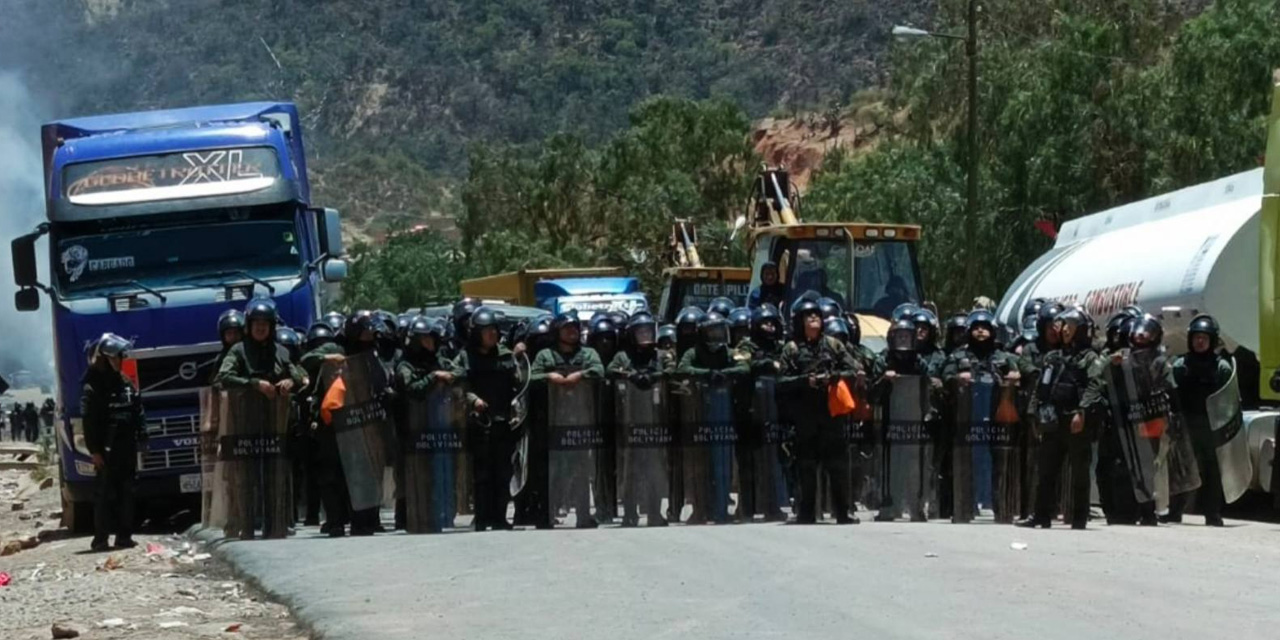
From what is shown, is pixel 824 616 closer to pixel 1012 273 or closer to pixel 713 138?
pixel 1012 273

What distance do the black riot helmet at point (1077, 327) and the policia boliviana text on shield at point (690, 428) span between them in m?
0.03

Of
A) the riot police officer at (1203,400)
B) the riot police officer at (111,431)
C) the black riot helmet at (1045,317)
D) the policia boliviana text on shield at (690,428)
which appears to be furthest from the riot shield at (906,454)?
the riot police officer at (111,431)

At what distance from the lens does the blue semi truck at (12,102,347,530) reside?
19.9 m

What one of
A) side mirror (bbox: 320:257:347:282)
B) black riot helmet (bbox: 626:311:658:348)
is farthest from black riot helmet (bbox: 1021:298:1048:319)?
side mirror (bbox: 320:257:347:282)

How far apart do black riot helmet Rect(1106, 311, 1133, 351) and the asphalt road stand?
1.83 meters

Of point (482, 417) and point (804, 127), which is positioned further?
point (804, 127)

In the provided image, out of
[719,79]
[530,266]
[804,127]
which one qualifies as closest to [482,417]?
[530,266]

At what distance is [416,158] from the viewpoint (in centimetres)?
9738

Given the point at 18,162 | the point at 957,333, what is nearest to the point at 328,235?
the point at 957,333

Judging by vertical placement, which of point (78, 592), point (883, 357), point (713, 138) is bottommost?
Answer: point (78, 592)

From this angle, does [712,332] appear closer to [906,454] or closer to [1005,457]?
[906,454]

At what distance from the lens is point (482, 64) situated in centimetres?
9750

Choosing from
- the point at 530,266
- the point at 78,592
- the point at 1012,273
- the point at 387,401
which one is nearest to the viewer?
the point at 78,592

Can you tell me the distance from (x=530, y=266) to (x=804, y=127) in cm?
1798
